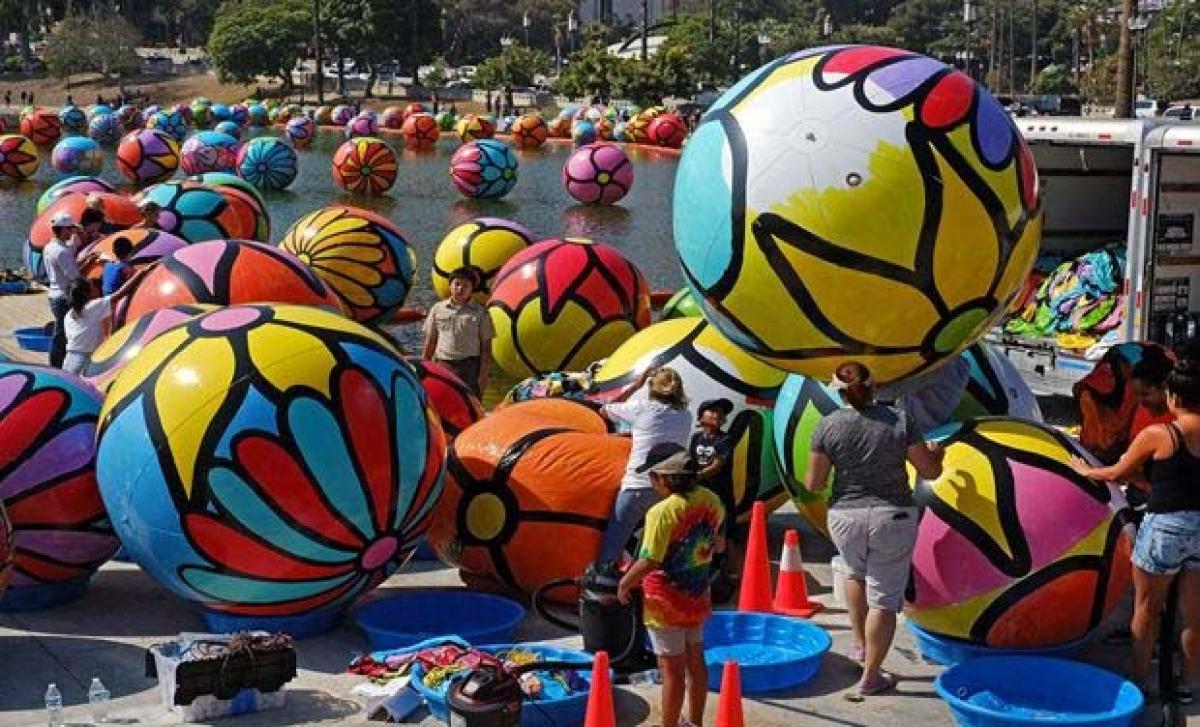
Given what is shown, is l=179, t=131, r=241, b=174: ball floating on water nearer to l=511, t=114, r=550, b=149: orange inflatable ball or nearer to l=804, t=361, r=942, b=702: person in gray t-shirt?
l=511, t=114, r=550, b=149: orange inflatable ball

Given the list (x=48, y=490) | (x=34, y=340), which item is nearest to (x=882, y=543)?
(x=48, y=490)

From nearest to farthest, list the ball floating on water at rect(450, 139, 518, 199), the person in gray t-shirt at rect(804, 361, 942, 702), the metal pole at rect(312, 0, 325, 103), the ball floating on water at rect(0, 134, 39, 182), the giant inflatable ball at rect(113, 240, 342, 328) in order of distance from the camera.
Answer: the person in gray t-shirt at rect(804, 361, 942, 702) → the giant inflatable ball at rect(113, 240, 342, 328) → the ball floating on water at rect(450, 139, 518, 199) → the ball floating on water at rect(0, 134, 39, 182) → the metal pole at rect(312, 0, 325, 103)

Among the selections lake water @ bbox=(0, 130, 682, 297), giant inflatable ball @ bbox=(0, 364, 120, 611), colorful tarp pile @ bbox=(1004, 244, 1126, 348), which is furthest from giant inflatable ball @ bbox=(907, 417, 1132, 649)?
lake water @ bbox=(0, 130, 682, 297)

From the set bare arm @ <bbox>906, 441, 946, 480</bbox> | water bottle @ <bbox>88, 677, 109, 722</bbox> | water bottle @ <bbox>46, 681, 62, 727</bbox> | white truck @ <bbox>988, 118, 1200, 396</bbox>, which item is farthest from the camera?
white truck @ <bbox>988, 118, 1200, 396</bbox>

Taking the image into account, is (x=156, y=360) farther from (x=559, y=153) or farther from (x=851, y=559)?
(x=559, y=153)

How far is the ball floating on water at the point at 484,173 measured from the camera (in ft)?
130

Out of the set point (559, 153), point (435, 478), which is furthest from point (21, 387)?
point (559, 153)

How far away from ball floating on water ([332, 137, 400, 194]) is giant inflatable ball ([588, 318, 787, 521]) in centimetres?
3053

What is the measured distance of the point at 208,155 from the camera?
142ft

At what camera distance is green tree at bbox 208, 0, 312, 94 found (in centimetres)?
10406

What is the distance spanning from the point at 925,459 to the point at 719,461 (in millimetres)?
1761

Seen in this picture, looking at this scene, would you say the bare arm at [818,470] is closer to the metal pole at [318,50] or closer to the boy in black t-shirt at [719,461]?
the boy in black t-shirt at [719,461]

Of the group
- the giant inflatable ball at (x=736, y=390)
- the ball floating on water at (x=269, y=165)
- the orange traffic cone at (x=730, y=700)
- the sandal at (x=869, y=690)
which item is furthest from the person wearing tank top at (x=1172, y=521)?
the ball floating on water at (x=269, y=165)

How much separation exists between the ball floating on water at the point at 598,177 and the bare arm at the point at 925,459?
30379mm
